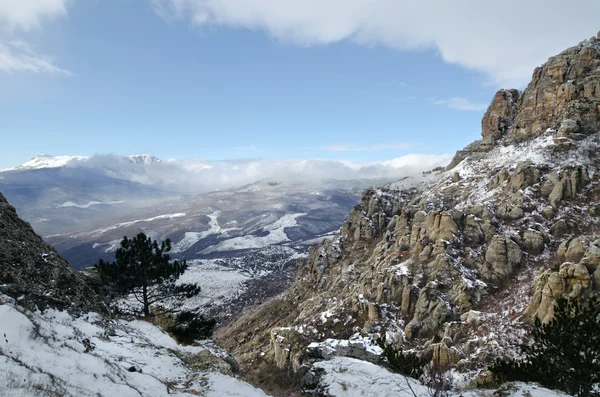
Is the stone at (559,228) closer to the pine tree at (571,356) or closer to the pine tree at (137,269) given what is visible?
the pine tree at (571,356)

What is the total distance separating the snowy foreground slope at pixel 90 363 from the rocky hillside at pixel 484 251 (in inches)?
401

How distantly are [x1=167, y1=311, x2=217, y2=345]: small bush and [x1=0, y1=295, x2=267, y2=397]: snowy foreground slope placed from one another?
223 inches

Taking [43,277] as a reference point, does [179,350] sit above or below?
below

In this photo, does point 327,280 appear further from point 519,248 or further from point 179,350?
point 179,350

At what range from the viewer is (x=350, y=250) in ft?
220

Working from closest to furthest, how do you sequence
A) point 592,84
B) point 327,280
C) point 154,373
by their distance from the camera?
point 154,373, point 592,84, point 327,280

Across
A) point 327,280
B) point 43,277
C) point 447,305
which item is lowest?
point 327,280

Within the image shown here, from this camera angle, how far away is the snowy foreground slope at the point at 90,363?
1012cm

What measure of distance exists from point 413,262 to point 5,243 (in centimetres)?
4102

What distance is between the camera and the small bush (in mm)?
28922

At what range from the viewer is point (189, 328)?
29625 mm

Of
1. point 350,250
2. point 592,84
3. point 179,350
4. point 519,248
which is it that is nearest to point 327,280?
point 350,250

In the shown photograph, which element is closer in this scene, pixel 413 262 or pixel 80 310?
pixel 80 310

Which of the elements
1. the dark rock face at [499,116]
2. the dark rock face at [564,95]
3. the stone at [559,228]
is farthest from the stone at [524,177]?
the dark rock face at [499,116]
